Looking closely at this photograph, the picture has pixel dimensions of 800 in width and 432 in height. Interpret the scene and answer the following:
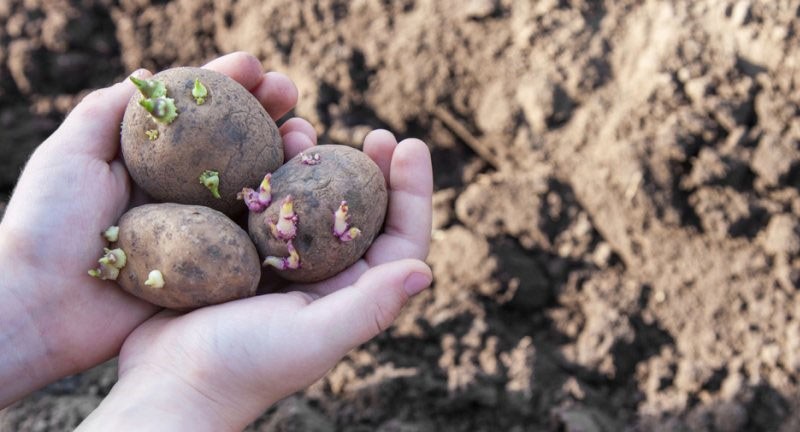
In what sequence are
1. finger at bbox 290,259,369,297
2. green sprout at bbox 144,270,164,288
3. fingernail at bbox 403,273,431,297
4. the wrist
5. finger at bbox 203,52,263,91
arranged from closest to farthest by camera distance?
the wrist
fingernail at bbox 403,273,431,297
green sprout at bbox 144,270,164,288
finger at bbox 290,259,369,297
finger at bbox 203,52,263,91

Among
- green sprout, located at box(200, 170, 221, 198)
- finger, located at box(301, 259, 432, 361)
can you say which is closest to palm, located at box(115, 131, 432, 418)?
finger, located at box(301, 259, 432, 361)

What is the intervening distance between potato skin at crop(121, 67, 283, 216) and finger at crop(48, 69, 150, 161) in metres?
0.08

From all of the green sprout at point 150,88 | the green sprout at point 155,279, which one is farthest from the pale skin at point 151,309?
the green sprout at point 150,88

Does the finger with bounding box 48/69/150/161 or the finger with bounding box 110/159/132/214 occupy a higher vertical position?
the finger with bounding box 48/69/150/161

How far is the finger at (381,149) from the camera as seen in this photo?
2.65 m

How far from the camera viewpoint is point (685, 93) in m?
3.24

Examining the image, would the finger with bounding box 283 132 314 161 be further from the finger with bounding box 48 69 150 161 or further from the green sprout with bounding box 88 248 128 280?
the green sprout with bounding box 88 248 128 280

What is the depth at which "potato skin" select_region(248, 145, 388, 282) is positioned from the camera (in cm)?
232

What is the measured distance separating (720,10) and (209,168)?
7.42 ft

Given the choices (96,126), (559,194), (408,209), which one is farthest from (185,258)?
(559,194)

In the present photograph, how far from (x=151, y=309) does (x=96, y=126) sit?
58 cm

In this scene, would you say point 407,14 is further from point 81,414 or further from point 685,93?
point 81,414

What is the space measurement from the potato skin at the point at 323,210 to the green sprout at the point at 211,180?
0.45 ft

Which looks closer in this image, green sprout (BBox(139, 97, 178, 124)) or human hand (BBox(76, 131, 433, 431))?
human hand (BBox(76, 131, 433, 431))
